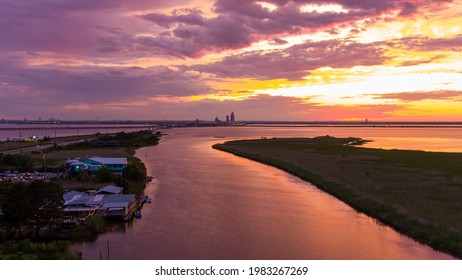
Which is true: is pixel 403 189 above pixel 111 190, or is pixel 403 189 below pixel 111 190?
above

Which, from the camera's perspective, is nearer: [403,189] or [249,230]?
[249,230]

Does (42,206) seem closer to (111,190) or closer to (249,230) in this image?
(111,190)

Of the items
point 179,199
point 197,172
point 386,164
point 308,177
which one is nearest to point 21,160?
point 197,172

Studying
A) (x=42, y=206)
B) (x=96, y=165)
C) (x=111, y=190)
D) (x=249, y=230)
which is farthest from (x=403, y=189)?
(x=96, y=165)

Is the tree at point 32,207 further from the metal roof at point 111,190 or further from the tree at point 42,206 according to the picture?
the metal roof at point 111,190

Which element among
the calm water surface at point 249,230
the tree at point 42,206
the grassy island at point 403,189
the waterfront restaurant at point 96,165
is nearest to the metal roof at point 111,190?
the calm water surface at point 249,230

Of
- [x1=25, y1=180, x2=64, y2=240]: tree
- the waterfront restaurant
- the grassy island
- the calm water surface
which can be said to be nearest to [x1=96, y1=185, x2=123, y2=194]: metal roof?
the calm water surface

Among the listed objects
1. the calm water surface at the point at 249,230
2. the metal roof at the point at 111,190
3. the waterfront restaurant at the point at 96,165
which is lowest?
the calm water surface at the point at 249,230

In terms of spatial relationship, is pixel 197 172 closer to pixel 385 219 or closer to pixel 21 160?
pixel 21 160
